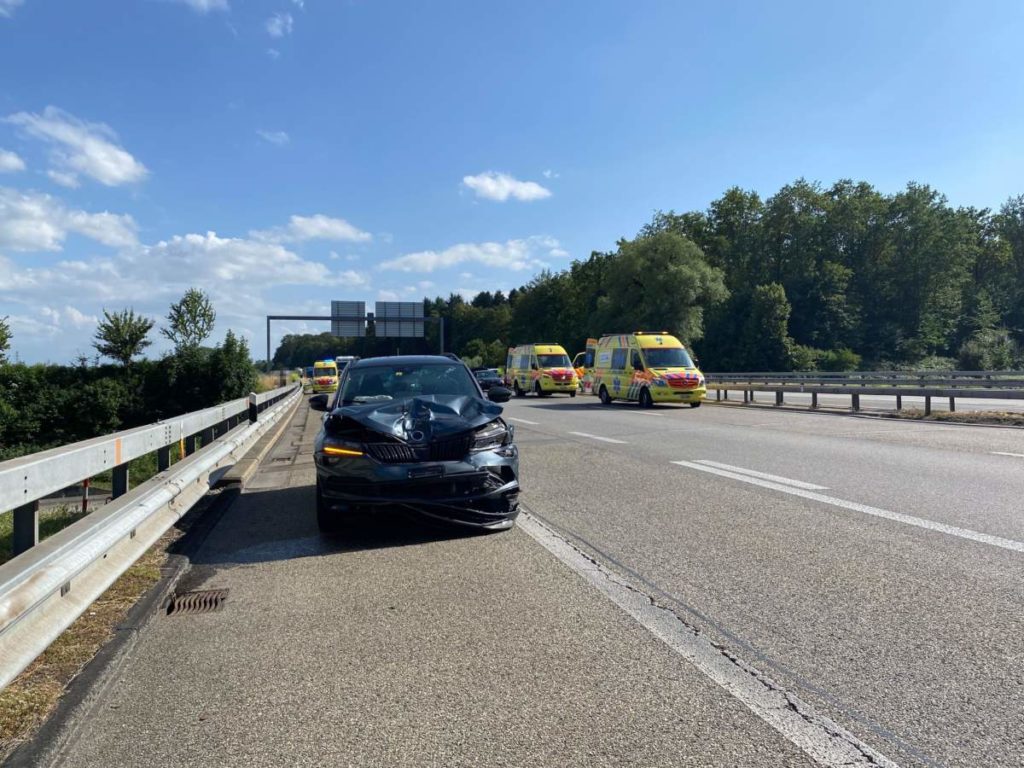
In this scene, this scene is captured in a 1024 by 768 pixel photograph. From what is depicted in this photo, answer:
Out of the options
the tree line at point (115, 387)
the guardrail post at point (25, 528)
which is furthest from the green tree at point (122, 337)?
the guardrail post at point (25, 528)

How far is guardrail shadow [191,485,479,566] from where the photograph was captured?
6215 millimetres

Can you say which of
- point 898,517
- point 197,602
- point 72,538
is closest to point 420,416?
point 197,602

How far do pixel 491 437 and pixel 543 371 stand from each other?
2724 cm

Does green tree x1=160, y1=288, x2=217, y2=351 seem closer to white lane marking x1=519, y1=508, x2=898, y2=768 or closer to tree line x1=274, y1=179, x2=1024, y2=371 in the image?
tree line x1=274, y1=179, x2=1024, y2=371

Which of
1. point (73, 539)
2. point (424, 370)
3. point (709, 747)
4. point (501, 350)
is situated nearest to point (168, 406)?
point (424, 370)

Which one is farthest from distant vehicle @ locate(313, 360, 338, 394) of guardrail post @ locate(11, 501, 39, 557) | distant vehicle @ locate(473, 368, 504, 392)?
guardrail post @ locate(11, 501, 39, 557)

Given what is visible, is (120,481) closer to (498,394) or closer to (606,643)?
(498,394)

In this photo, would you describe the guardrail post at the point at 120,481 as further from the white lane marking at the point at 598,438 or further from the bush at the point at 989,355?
the bush at the point at 989,355

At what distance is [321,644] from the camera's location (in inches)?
161

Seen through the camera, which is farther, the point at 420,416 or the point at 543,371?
the point at 543,371

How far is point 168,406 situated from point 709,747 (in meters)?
39.5

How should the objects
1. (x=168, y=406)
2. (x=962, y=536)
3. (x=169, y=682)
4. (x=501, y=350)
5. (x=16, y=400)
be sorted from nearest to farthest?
(x=169, y=682), (x=962, y=536), (x=16, y=400), (x=168, y=406), (x=501, y=350)

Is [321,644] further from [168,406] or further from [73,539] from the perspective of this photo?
[168,406]

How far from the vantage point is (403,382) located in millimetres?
7852
